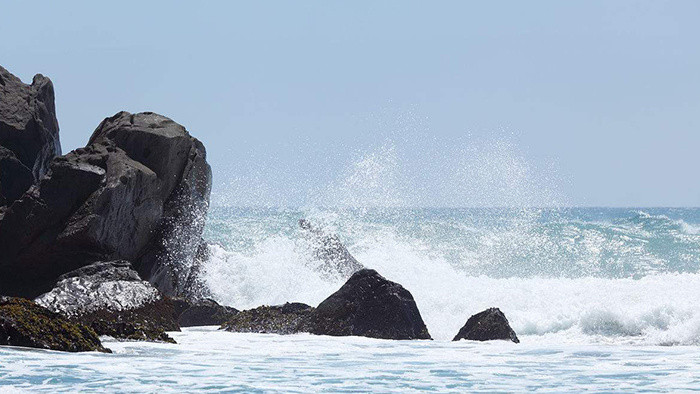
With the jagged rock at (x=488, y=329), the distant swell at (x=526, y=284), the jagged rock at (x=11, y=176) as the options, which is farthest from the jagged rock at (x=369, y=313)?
the jagged rock at (x=11, y=176)

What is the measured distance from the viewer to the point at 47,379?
27.0 ft

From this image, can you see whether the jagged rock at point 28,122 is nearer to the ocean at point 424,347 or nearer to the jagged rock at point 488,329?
the ocean at point 424,347

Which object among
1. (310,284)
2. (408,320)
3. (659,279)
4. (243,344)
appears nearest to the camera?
(243,344)

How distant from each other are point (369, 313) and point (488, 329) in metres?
1.65

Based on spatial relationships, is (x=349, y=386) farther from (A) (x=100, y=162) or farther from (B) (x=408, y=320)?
(A) (x=100, y=162)

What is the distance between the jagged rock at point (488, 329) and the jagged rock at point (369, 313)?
580 mm

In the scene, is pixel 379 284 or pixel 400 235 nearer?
pixel 379 284

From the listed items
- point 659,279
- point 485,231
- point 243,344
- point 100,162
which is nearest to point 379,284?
point 243,344

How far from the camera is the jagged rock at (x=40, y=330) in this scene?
9.80 meters

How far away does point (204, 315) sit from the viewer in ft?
48.5

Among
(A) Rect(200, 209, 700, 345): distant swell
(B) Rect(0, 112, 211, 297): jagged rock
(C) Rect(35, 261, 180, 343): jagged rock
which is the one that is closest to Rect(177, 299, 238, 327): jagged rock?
(B) Rect(0, 112, 211, 297): jagged rock

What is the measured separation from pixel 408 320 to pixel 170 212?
5.11m

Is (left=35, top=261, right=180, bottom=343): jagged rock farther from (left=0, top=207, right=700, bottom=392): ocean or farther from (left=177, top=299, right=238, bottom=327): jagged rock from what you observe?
(left=177, top=299, right=238, bottom=327): jagged rock

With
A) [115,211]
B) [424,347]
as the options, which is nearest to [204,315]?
[115,211]
